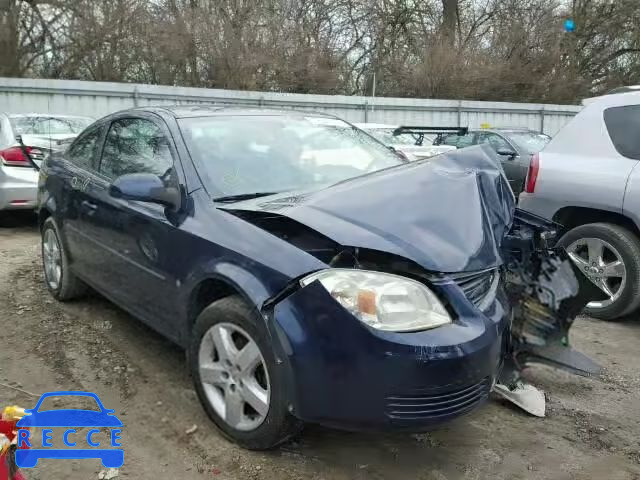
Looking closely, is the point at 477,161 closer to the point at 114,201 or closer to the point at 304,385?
the point at 304,385

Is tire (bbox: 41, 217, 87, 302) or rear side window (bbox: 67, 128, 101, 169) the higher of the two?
rear side window (bbox: 67, 128, 101, 169)

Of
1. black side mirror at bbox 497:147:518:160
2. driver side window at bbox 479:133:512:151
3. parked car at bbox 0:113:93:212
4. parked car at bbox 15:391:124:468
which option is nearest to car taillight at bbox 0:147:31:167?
parked car at bbox 0:113:93:212

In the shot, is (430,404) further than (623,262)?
No

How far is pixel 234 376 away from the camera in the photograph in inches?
106

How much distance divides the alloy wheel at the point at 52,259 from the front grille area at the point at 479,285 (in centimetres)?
340

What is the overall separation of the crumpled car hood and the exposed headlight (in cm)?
12

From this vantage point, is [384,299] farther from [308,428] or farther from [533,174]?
[533,174]

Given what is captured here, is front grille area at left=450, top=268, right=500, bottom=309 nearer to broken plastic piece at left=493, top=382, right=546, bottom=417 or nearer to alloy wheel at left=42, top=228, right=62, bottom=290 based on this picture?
broken plastic piece at left=493, top=382, right=546, bottom=417

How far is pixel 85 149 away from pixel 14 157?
3.60 m

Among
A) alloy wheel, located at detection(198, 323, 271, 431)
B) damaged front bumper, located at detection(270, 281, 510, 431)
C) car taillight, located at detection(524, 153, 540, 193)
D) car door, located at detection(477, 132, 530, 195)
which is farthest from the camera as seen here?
car door, located at detection(477, 132, 530, 195)

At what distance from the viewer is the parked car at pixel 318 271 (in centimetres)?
230

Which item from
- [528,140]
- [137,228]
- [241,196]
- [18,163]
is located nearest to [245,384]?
[241,196]

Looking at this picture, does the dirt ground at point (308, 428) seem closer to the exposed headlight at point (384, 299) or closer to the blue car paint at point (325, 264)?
the blue car paint at point (325, 264)

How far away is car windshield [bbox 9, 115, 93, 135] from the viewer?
8.02 m
